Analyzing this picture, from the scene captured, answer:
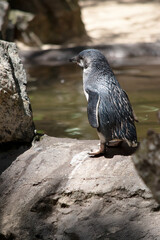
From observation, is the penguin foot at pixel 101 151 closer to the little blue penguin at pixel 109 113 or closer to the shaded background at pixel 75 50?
the little blue penguin at pixel 109 113

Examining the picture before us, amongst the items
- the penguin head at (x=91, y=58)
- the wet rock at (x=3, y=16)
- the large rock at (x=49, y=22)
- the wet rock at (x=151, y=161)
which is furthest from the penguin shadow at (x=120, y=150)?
the large rock at (x=49, y=22)

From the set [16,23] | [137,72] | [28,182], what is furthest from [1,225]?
[16,23]

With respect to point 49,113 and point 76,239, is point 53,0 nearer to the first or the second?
point 49,113

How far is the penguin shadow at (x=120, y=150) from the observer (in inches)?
127

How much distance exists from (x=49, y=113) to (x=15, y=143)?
1.93 m

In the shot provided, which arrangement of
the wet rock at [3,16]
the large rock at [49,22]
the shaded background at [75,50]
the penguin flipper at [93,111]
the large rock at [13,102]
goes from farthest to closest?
the large rock at [49,22]
the wet rock at [3,16]
the shaded background at [75,50]
the large rock at [13,102]
the penguin flipper at [93,111]

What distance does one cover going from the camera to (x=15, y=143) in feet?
11.6

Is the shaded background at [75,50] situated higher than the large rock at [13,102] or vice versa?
the large rock at [13,102]

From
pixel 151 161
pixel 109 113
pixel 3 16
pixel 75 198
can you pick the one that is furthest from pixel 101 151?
pixel 3 16

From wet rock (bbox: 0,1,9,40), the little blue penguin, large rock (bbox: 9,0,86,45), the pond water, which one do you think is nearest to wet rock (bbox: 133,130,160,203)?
the little blue penguin

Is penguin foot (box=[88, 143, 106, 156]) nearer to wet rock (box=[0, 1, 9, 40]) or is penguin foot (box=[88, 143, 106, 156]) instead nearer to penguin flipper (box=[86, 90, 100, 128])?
penguin flipper (box=[86, 90, 100, 128])

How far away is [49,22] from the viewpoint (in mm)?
11305

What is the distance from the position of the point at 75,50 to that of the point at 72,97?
276 centimetres

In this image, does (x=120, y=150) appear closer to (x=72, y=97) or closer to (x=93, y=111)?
(x=93, y=111)
